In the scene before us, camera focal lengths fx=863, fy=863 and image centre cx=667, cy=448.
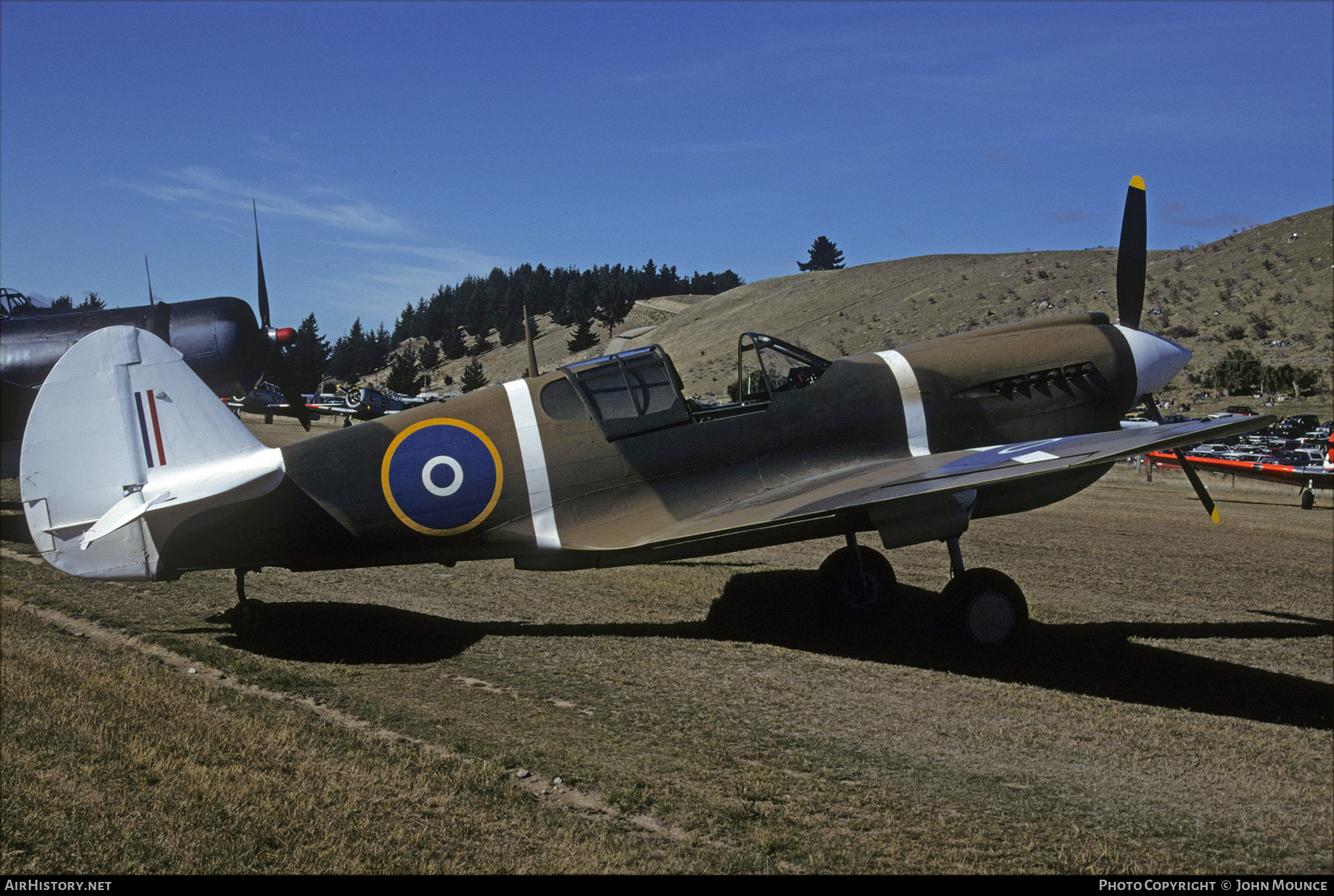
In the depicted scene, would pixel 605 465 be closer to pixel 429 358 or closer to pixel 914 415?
pixel 914 415

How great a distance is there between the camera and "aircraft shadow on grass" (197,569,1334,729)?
6.45 metres

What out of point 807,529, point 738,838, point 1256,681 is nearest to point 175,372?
point 807,529

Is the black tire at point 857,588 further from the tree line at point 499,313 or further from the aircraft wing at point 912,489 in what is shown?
the tree line at point 499,313

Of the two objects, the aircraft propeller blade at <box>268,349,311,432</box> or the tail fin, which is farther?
the aircraft propeller blade at <box>268,349,311,432</box>

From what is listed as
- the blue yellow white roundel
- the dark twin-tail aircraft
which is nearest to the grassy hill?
the dark twin-tail aircraft

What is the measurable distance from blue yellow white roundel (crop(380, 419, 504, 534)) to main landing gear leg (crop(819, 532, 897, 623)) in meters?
3.32

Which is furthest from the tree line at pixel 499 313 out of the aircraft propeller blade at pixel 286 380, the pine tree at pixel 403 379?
the aircraft propeller blade at pixel 286 380

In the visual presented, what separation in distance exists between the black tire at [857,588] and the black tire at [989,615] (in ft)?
4.11

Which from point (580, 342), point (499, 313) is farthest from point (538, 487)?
point (499, 313)

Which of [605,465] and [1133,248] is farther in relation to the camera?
[1133,248]

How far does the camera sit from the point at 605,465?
7.52 m

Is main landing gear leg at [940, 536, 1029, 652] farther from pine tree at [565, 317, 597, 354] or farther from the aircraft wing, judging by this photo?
pine tree at [565, 317, 597, 354]

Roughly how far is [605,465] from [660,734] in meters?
2.66

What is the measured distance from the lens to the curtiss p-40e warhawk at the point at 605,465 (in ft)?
22.7
